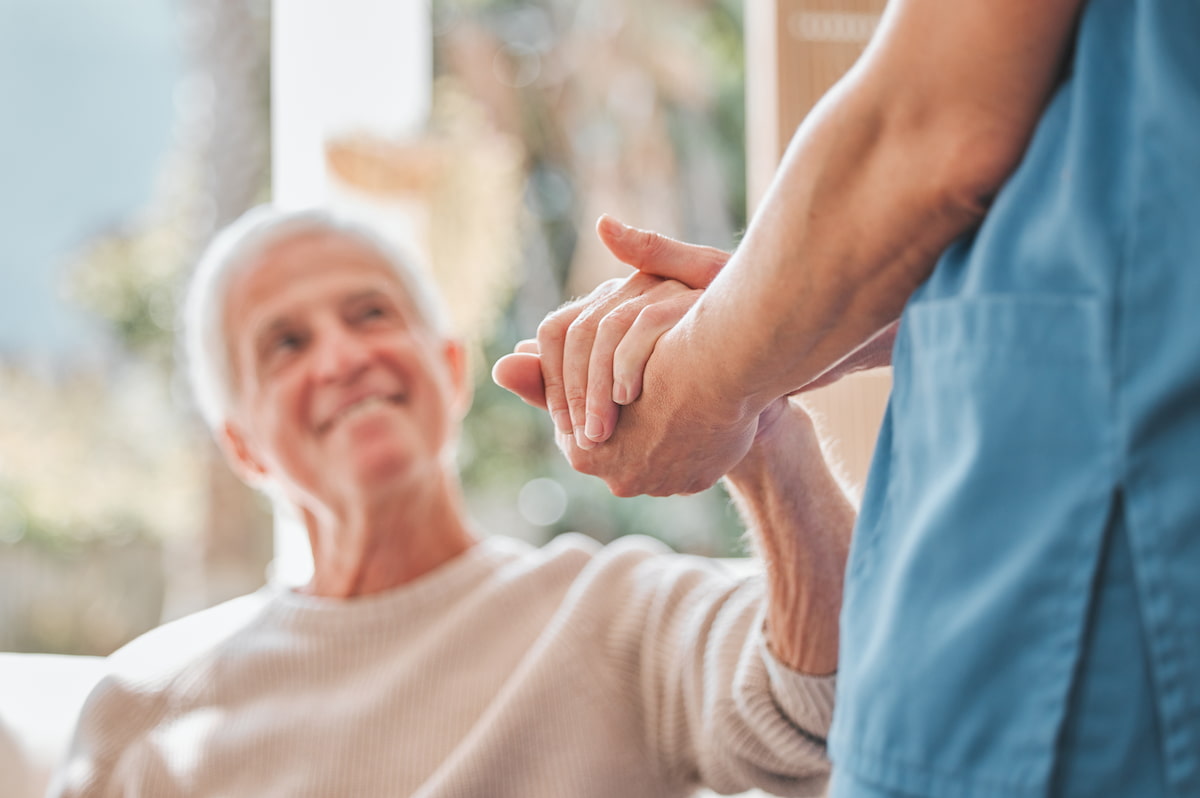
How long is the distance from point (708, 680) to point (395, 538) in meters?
0.56

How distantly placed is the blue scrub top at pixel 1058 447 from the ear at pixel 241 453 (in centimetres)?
138

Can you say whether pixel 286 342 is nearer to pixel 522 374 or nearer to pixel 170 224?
pixel 522 374

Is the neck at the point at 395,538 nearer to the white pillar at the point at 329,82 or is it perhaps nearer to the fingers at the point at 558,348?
the fingers at the point at 558,348

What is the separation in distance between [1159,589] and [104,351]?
654cm

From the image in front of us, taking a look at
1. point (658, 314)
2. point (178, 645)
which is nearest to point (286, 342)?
point (178, 645)

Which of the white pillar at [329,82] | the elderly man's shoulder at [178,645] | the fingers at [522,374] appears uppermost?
the white pillar at [329,82]

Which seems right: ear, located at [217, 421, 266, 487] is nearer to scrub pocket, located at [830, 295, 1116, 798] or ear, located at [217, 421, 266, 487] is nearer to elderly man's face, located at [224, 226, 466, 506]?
elderly man's face, located at [224, 226, 466, 506]

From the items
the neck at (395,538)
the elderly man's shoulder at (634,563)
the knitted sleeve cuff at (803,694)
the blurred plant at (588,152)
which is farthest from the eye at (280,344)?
the blurred plant at (588,152)

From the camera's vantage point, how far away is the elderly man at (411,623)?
Answer: 117cm

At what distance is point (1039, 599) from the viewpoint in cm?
52

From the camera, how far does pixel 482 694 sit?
4.55 ft

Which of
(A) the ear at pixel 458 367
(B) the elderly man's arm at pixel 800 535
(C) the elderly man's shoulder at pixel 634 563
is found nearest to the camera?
(B) the elderly man's arm at pixel 800 535

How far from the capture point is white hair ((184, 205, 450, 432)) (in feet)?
5.60

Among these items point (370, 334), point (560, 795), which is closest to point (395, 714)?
point (560, 795)
